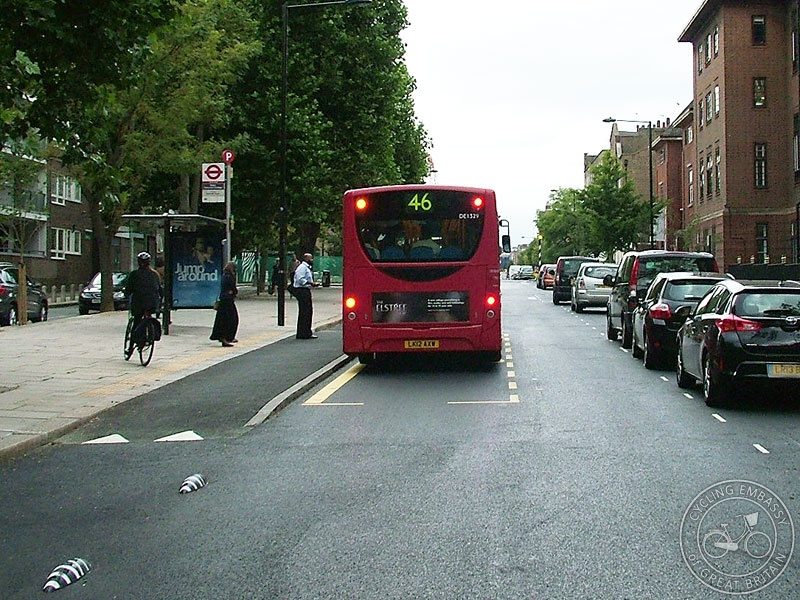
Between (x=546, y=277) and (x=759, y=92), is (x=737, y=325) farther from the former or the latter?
(x=546, y=277)

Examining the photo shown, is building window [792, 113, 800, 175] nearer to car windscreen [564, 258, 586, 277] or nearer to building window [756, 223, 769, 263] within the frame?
building window [756, 223, 769, 263]

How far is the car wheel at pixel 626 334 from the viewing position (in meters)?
20.5

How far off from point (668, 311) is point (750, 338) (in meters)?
4.62

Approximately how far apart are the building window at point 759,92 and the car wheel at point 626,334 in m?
30.7

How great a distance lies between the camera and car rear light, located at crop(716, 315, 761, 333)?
12.0 m

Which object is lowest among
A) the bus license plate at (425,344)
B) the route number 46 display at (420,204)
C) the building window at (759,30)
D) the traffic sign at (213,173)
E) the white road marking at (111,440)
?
the white road marking at (111,440)

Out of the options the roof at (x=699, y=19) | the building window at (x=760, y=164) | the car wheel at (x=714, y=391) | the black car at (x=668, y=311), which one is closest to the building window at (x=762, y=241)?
the building window at (x=760, y=164)

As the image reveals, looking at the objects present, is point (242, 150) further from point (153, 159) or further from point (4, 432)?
point (4, 432)

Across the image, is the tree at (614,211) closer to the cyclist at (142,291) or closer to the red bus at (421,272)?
the red bus at (421,272)

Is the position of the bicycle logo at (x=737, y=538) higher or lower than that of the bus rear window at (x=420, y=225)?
lower

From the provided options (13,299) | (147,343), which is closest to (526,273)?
(13,299)

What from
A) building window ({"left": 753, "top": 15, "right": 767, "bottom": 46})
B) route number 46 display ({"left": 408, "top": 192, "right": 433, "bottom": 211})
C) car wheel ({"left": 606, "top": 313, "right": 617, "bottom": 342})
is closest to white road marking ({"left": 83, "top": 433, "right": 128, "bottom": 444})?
route number 46 display ({"left": 408, "top": 192, "right": 433, "bottom": 211})

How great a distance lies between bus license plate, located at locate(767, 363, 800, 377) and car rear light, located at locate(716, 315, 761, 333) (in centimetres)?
44

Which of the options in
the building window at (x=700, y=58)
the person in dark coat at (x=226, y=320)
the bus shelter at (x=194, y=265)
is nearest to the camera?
the person in dark coat at (x=226, y=320)
